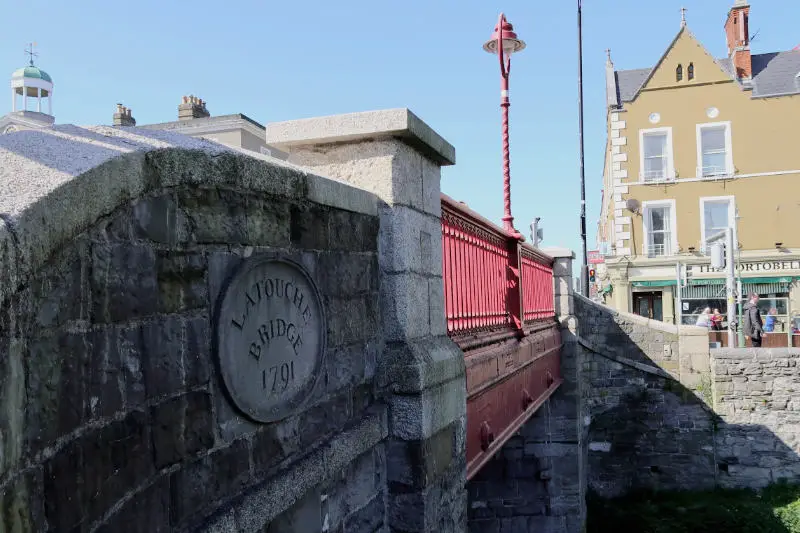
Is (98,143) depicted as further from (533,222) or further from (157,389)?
(533,222)

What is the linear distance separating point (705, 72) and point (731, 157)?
3319mm

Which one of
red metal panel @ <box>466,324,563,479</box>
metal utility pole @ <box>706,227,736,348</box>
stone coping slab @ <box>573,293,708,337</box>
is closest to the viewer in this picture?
red metal panel @ <box>466,324,563,479</box>

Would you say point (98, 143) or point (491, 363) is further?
point (491, 363)

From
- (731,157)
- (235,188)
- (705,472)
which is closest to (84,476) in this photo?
(235,188)

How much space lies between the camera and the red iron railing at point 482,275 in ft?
16.0

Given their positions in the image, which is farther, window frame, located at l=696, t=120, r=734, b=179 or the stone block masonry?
window frame, located at l=696, t=120, r=734, b=179

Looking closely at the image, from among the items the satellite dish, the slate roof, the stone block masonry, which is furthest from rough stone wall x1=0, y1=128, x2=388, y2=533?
the slate roof

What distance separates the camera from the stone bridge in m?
1.60

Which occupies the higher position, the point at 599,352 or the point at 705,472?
the point at 599,352

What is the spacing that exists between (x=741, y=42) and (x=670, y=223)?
7.55 m

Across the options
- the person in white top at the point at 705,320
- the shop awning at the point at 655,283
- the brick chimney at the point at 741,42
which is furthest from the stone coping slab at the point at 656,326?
the brick chimney at the point at 741,42

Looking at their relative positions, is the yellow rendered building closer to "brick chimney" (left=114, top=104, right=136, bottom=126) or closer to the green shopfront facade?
the green shopfront facade

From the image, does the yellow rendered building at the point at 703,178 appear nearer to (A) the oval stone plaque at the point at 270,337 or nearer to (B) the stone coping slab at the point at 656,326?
(B) the stone coping slab at the point at 656,326

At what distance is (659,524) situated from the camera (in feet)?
48.4
